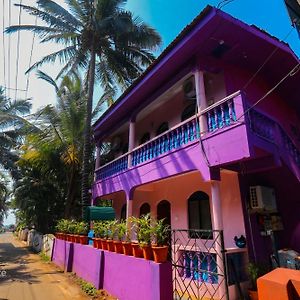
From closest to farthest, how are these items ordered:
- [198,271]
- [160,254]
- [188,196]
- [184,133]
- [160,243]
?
[160,254] → [160,243] → [198,271] → [184,133] → [188,196]

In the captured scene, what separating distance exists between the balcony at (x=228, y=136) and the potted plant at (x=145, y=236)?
77.2 inches

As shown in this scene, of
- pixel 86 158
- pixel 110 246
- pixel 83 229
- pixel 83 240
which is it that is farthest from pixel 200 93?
pixel 86 158

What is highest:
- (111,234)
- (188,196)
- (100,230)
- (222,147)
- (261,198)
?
(222,147)

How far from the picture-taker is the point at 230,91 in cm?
793

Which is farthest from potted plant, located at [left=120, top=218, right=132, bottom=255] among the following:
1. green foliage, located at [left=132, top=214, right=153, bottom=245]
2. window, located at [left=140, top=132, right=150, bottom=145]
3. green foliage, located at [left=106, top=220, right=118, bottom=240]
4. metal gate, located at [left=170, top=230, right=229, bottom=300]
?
window, located at [left=140, top=132, right=150, bottom=145]

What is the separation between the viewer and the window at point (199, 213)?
8258mm

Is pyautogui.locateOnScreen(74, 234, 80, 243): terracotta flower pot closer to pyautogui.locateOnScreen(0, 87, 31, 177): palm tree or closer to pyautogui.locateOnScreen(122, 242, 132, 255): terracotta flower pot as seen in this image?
pyautogui.locateOnScreen(122, 242, 132, 255): terracotta flower pot

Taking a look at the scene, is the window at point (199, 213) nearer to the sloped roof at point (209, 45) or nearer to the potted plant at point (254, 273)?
the potted plant at point (254, 273)

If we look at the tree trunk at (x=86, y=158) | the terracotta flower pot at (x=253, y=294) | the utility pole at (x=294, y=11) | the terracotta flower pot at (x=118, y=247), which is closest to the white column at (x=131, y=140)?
the tree trunk at (x=86, y=158)

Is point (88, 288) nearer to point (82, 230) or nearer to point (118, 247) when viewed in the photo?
point (118, 247)

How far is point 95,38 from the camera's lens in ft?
45.3

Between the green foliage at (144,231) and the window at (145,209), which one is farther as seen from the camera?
the window at (145,209)

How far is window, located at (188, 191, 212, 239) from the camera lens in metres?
8.26

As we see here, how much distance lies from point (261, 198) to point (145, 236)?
3.34 m
